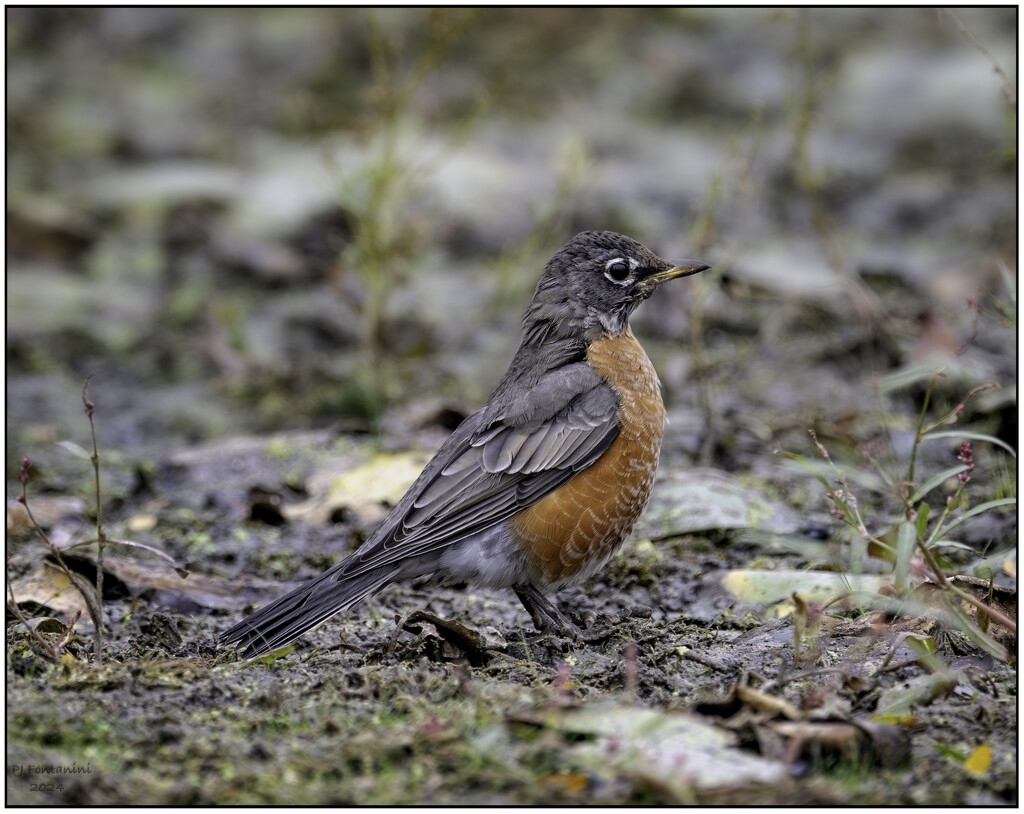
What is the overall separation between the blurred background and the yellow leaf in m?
2.00

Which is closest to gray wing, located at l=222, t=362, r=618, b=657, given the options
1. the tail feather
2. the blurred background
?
the tail feather

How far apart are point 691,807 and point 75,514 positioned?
3.97 m

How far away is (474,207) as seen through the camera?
10.0 meters

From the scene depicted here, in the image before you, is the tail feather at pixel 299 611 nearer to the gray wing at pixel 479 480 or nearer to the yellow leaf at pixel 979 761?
the gray wing at pixel 479 480

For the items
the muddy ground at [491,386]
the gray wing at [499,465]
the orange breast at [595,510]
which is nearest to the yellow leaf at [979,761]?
the muddy ground at [491,386]

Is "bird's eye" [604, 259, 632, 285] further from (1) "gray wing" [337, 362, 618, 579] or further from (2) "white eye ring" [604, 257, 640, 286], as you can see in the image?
(1) "gray wing" [337, 362, 618, 579]

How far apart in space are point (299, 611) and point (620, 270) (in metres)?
2.38

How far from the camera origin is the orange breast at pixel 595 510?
4629mm

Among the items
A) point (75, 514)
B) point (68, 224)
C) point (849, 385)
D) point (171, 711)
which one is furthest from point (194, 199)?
point (171, 711)

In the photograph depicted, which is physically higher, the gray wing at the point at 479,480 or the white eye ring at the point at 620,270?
the white eye ring at the point at 620,270

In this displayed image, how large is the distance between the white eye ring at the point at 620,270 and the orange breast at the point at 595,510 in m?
0.78

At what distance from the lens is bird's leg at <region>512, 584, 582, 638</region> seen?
4480 millimetres

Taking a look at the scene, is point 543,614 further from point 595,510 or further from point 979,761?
point 979,761

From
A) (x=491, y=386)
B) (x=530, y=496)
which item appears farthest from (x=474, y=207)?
(x=530, y=496)
